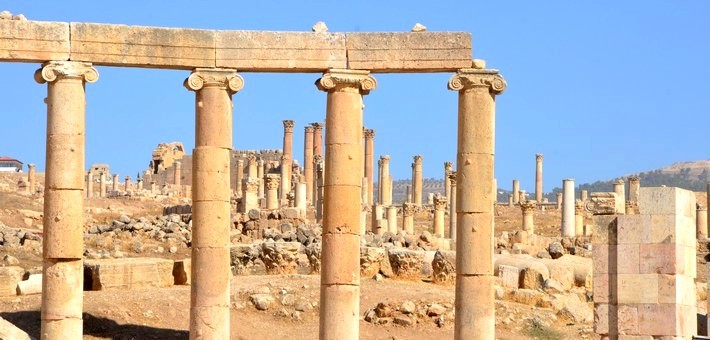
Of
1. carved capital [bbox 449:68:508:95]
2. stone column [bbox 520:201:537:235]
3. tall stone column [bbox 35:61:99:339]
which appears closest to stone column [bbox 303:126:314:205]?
stone column [bbox 520:201:537:235]

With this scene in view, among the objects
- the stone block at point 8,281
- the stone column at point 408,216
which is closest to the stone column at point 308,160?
the stone column at point 408,216

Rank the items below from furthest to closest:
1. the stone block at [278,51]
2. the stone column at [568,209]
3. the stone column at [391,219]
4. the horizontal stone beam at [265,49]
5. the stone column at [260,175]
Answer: the stone column at [260,175] → the stone column at [391,219] → the stone column at [568,209] → the stone block at [278,51] → the horizontal stone beam at [265,49]

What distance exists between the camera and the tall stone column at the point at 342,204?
26109 mm

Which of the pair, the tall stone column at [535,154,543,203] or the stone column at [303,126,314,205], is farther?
the tall stone column at [535,154,543,203]

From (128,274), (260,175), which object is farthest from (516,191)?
(128,274)

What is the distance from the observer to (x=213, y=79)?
1048 inches

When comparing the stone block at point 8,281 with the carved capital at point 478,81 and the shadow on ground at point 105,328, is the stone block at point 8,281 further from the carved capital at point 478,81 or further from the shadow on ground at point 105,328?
the carved capital at point 478,81

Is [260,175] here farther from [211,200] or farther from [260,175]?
[211,200]

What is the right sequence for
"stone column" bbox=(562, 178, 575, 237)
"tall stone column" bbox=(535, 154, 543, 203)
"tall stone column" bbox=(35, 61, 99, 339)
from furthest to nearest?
"tall stone column" bbox=(535, 154, 543, 203), "stone column" bbox=(562, 178, 575, 237), "tall stone column" bbox=(35, 61, 99, 339)

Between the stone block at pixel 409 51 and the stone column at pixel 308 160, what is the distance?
6110cm

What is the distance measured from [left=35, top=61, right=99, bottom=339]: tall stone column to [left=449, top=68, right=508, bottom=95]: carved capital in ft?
23.1

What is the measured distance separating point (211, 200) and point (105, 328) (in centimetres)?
432

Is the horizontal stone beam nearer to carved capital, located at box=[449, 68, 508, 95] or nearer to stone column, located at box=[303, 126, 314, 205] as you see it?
carved capital, located at box=[449, 68, 508, 95]

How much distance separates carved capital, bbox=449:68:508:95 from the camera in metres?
26.2
